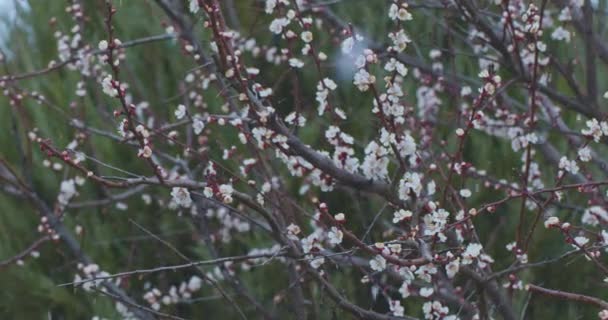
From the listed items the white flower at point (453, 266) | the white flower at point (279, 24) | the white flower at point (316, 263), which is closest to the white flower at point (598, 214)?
the white flower at point (453, 266)

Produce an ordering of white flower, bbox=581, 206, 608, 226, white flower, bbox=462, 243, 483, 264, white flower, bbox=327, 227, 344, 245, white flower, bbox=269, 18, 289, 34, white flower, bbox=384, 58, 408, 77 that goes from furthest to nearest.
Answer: white flower, bbox=581, 206, 608, 226 < white flower, bbox=269, 18, 289, 34 < white flower, bbox=384, 58, 408, 77 < white flower, bbox=327, 227, 344, 245 < white flower, bbox=462, 243, 483, 264

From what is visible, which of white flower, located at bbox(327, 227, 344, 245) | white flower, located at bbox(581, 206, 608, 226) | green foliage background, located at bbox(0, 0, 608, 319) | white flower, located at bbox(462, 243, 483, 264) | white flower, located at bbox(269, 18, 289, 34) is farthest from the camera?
green foliage background, located at bbox(0, 0, 608, 319)

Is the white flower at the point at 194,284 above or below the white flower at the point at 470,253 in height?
above

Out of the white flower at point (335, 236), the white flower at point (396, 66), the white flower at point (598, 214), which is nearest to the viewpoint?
the white flower at point (335, 236)

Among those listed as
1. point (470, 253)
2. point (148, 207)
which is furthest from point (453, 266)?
point (148, 207)

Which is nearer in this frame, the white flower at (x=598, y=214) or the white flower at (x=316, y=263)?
the white flower at (x=316, y=263)

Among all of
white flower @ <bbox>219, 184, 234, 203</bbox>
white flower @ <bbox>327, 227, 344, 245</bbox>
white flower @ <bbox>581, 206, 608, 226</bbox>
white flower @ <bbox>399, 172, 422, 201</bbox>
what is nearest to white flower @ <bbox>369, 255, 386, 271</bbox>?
white flower @ <bbox>327, 227, 344, 245</bbox>

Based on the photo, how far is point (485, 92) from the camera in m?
2.55

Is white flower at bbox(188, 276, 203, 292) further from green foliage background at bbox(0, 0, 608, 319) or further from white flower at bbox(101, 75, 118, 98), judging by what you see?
white flower at bbox(101, 75, 118, 98)

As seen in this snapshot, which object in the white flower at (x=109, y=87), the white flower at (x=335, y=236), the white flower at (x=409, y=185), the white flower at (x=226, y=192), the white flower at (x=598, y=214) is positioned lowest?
the white flower at (x=598, y=214)

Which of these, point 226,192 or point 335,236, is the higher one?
point 226,192

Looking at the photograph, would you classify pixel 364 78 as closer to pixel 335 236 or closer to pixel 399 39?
pixel 399 39

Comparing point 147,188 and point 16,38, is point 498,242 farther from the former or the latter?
point 16,38

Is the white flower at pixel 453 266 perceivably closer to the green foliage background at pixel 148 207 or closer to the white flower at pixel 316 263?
the white flower at pixel 316 263
